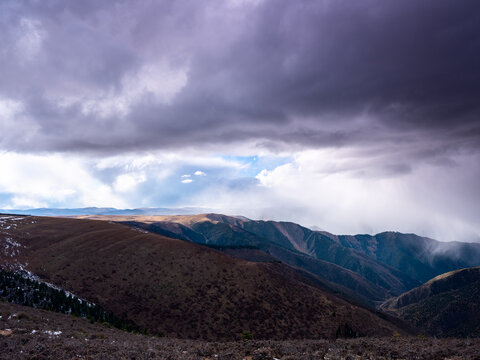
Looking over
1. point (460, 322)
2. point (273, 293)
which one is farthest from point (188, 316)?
point (460, 322)

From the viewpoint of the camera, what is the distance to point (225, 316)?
2731 inches

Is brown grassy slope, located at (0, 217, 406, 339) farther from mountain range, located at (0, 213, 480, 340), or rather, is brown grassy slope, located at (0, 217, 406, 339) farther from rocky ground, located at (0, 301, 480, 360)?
rocky ground, located at (0, 301, 480, 360)

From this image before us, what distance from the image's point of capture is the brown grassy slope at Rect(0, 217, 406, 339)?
6694 cm

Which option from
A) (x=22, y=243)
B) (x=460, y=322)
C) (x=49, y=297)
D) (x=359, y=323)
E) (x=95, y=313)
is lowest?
(x=460, y=322)

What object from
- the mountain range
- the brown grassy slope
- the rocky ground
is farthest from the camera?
the brown grassy slope

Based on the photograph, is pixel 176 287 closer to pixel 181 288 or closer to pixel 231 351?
pixel 181 288

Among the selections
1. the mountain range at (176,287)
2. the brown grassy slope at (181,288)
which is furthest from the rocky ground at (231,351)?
the brown grassy slope at (181,288)

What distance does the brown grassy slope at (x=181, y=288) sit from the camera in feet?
220

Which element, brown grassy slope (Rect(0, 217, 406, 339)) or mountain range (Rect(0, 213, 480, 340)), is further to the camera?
brown grassy slope (Rect(0, 217, 406, 339))

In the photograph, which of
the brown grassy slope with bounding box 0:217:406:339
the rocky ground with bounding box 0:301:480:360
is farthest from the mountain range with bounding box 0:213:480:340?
the rocky ground with bounding box 0:301:480:360

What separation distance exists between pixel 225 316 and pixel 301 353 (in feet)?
179

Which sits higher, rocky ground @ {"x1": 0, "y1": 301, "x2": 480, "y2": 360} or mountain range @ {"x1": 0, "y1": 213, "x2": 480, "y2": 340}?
rocky ground @ {"x1": 0, "y1": 301, "x2": 480, "y2": 360}

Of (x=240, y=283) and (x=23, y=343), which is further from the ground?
(x=23, y=343)

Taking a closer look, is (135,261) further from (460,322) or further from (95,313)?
(460,322)
